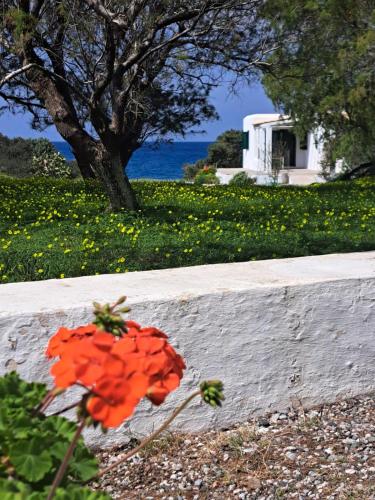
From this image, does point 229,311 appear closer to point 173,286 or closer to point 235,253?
point 173,286

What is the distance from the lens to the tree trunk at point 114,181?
7695mm

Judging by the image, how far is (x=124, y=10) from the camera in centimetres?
777

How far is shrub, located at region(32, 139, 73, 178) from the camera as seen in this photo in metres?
25.9

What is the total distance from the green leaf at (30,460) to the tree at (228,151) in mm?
36879

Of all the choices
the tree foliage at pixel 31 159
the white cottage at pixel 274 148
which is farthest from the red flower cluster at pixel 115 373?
the white cottage at pixel 274 148

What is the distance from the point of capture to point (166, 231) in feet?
20.4

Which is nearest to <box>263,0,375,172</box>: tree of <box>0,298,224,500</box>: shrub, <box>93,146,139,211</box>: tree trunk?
<box>93,146,139,211</box>: tree trunk

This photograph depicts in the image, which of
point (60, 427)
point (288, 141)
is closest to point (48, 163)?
point (288, 141)

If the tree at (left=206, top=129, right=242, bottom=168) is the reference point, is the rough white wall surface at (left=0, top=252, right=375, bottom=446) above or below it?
below

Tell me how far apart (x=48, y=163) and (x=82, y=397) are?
2567 cm

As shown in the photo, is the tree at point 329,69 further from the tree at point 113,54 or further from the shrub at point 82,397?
the shrub at point 82,397

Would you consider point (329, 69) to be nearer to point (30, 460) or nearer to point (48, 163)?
point (30, 460)

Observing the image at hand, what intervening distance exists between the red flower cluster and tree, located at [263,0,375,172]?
9.43 metres

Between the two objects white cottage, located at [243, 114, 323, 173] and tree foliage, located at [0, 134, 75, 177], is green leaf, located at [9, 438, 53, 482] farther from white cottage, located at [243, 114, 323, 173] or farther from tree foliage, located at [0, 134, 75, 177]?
white cottage, located at [243, 114, 323, 173]
